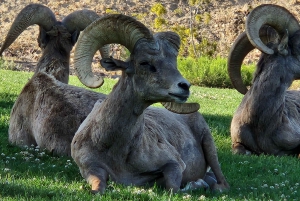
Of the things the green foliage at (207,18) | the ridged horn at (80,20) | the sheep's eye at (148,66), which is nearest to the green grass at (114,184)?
the sheep's eye at (148,66)

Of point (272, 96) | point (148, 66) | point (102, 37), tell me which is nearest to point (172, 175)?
point (148, 66)

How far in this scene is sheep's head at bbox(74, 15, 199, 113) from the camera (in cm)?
761

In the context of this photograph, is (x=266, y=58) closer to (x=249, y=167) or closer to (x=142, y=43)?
(x=249, y=167)

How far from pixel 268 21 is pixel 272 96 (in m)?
1.23

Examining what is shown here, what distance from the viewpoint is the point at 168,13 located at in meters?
39.2

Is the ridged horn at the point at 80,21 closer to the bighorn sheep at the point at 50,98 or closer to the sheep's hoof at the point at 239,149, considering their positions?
the bighorn sheep at the point at 50,98

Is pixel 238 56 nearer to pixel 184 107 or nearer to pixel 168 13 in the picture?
pixel 184 107

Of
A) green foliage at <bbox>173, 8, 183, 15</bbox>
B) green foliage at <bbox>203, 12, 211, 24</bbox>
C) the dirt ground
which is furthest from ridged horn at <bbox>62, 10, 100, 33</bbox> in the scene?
green foliage at <bbox>173, 8, 183, 15</bbox>

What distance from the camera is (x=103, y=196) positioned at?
6.88m

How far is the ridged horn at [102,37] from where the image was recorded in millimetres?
7895

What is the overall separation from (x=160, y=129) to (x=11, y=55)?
82.7 ft

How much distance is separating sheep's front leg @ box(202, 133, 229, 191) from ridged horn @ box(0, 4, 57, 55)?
4.15 m

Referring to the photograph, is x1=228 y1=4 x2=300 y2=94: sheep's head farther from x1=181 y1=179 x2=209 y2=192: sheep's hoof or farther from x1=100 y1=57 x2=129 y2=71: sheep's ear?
x1=100 y1=57 x2=129 y2=71: sheep's ear

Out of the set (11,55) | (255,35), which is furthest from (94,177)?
(11,55)
